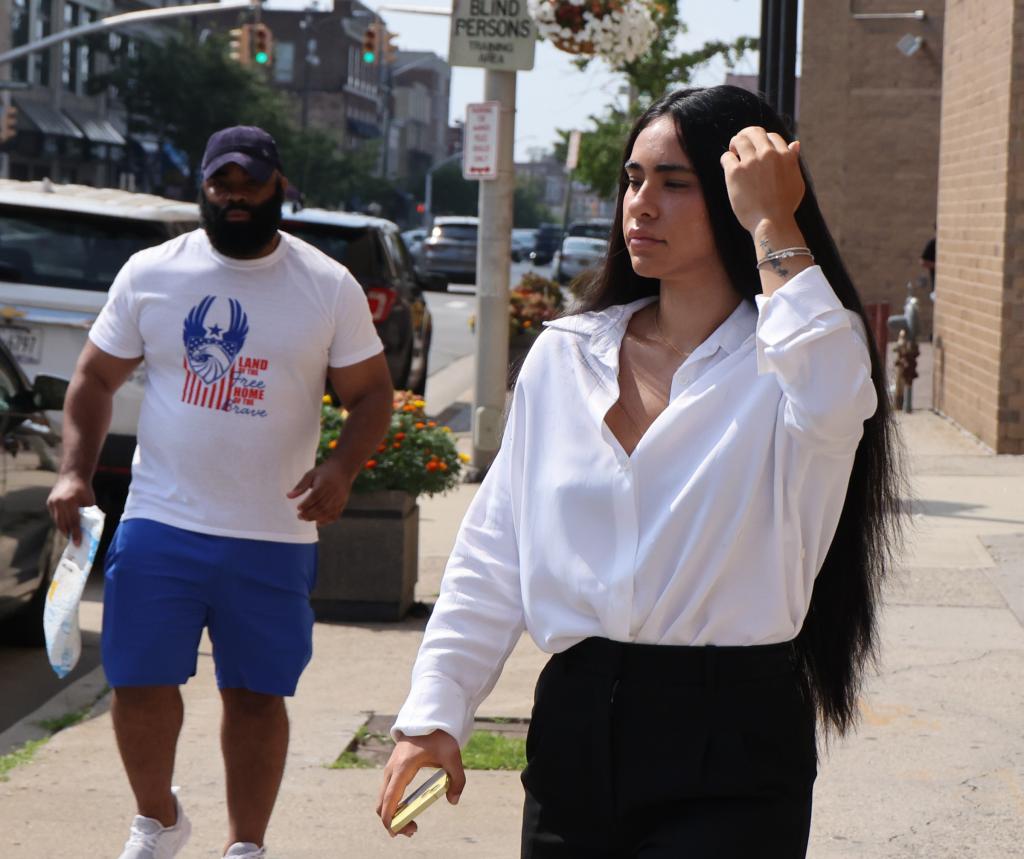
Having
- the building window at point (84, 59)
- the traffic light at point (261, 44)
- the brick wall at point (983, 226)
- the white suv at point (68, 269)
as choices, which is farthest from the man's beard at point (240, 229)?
the building window at point (84, 59)

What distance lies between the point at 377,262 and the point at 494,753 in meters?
9.47

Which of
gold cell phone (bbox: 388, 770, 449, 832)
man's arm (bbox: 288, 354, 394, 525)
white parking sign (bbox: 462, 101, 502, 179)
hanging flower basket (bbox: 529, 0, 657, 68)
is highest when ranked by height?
hanging flower basket (bbox: 529, 0, 657, 68)

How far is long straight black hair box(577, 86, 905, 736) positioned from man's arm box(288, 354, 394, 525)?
1.79 meters

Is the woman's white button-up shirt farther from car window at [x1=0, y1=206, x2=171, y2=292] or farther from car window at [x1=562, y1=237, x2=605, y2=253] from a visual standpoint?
car window at [x1=562, y1=237, x2=605, y2=253]

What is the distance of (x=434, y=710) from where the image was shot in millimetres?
2703

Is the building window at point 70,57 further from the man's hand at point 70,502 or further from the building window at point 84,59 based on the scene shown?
the man's hand at point 70,502

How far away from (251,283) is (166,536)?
68 centimetres

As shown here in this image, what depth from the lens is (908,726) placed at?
6160 mm

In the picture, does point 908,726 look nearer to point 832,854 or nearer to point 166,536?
point 832,854

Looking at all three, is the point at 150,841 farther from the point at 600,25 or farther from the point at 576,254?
the point at 576,254

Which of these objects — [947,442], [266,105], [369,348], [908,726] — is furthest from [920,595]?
[266,105]

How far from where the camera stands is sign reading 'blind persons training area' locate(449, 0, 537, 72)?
39.8 ft

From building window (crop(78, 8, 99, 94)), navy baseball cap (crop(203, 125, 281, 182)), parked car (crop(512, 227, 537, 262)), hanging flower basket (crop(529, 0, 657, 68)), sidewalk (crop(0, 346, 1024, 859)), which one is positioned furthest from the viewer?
parked car (crop(512, 227, 537, 262))

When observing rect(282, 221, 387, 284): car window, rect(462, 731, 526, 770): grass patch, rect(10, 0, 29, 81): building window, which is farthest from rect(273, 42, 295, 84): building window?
rect(462, 731, 526, 770): grass patch
